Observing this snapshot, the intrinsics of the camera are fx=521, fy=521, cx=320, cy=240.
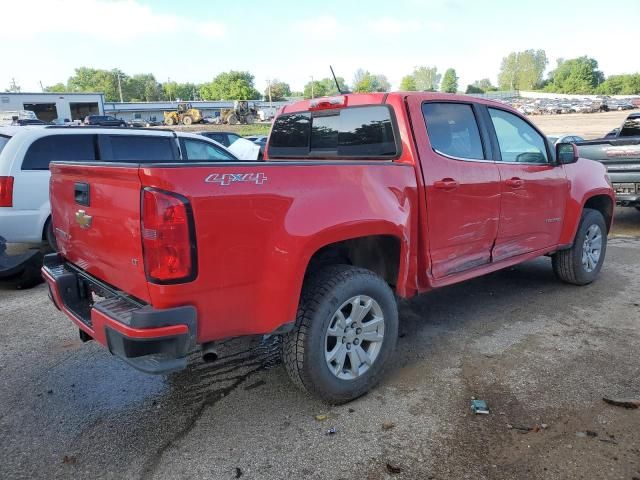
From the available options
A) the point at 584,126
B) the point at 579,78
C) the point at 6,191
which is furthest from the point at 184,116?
the point at 579,78

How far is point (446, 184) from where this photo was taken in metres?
3.75

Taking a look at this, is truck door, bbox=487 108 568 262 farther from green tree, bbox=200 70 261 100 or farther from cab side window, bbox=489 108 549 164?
green tree, bbox=200 70 261 100

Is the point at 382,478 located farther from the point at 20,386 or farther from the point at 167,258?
the point at 20,386

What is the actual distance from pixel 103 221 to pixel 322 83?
415 feet

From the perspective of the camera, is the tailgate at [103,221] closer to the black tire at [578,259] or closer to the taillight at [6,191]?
the taillight at [6,191]

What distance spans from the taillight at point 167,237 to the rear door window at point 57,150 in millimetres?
4580

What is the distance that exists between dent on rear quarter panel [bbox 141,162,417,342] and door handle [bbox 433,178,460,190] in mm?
707

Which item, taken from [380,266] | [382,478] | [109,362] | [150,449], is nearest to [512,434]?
[382,478]

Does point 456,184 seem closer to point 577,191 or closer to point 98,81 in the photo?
point 577,191

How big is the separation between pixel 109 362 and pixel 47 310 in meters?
1.60

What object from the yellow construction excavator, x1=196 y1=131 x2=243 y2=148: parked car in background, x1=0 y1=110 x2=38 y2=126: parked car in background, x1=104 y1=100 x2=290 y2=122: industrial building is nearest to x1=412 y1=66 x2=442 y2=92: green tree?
x1=104 y1=100 x2=290 y2=122: industrial building

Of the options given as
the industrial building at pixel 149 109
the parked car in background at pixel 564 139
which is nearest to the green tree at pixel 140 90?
the industrial building at pixel 149 109

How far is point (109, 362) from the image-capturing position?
3.93m

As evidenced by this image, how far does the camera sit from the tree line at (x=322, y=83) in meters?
121
